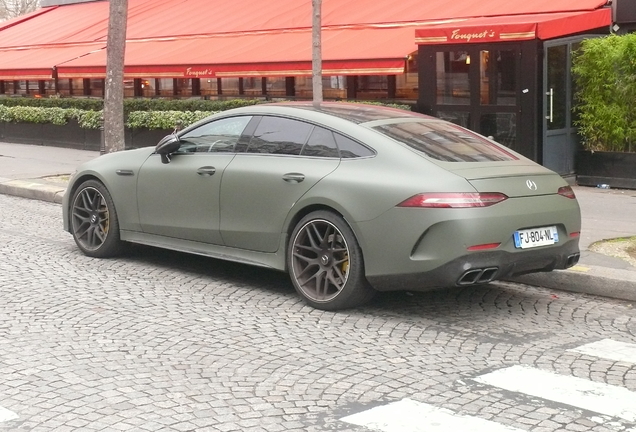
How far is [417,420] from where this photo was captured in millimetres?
4832

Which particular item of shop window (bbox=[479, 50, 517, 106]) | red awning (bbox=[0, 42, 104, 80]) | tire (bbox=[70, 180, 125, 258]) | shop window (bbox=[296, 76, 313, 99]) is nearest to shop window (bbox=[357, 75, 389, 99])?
shop window (bbox=[296, 76, 313, 99])

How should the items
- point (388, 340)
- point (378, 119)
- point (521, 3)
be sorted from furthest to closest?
point (521, 3), point (378, 119), point (388, 340)

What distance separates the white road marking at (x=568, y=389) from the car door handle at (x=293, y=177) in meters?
2.29

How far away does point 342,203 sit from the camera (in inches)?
275

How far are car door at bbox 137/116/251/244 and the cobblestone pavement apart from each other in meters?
0.44

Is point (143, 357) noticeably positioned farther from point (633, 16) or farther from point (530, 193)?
point (633, 16)

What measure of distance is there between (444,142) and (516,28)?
6.65 metres

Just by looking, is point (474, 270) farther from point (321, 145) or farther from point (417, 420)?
point (417, 420)

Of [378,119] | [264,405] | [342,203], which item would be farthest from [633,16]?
[264,405]

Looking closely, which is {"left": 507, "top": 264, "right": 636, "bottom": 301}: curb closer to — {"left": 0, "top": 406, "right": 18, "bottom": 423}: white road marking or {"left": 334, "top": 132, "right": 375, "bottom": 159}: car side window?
{"left": 334, "top": 132, "right": 375, "bottom": 159}: car side window

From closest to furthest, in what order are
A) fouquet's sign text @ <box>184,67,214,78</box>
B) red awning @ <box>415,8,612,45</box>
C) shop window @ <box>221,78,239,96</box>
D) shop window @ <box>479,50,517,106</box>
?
red awning @ <box>415,8,612,45</box> < shop window @ <box>479,50,517,106</box> < fouquet's sign text @ <box>184,67,214,78</box> < shop window @ <box>221,78,239,96</box>

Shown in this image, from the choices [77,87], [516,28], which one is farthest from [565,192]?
[77,87]

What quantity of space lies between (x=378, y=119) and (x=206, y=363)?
8.77ft

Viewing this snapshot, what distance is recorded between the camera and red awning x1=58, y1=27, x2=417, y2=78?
15.4 m
